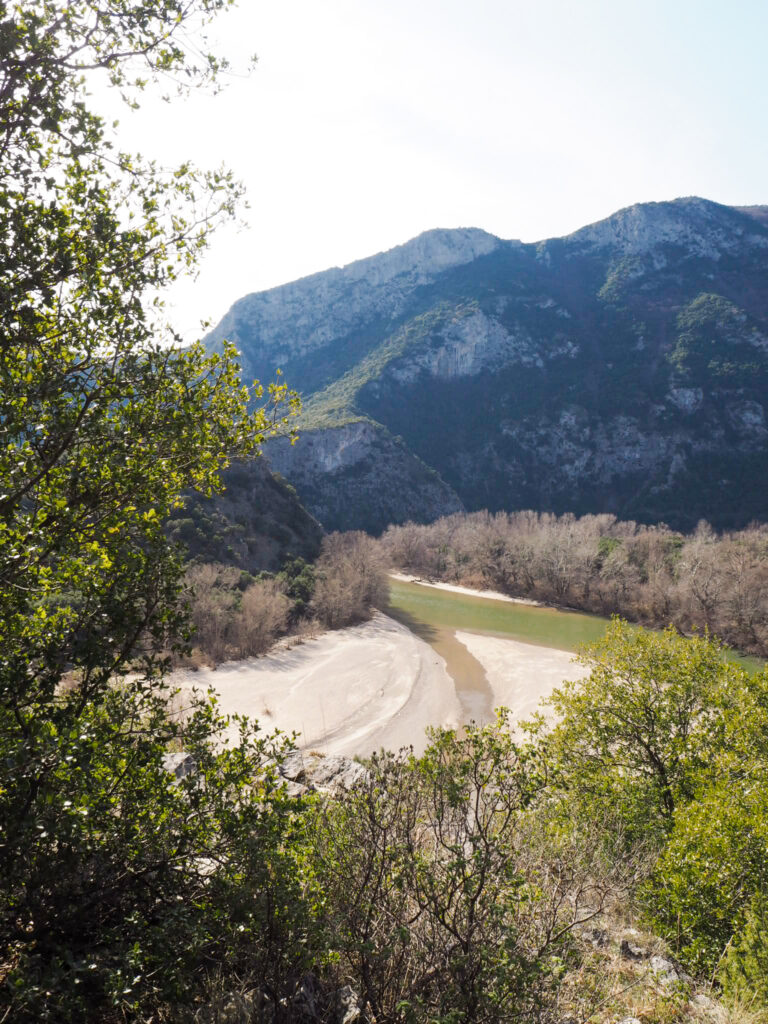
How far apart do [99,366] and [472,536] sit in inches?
3223

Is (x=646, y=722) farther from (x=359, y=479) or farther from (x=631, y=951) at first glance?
(x=359, y=479)

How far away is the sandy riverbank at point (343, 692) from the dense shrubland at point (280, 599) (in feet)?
7.31

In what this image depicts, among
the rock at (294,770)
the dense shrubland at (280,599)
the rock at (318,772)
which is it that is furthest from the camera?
the dense shrubland at (280,599)

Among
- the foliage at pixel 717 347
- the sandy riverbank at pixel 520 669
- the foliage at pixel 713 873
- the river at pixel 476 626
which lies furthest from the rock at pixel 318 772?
the foliage at pixel 717 347

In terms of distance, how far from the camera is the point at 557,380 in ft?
506

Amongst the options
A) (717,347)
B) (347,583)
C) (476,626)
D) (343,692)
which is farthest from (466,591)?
(717,347)

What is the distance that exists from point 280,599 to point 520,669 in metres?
19.4

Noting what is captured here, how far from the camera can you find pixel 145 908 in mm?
4398

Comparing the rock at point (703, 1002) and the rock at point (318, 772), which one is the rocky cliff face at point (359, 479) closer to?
the rock at point (318, 772)

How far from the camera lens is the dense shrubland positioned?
3662 cm

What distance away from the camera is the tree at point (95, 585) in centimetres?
371

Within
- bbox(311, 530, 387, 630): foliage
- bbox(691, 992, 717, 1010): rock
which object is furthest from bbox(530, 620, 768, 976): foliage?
bbox(311, 530, 387, 630): foliage

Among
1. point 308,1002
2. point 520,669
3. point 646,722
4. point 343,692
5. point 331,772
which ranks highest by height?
point 308,1002

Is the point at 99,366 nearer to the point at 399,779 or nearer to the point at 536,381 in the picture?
the point at 399,779
